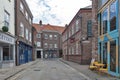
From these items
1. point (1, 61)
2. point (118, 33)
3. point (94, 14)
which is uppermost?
point (94, 14)

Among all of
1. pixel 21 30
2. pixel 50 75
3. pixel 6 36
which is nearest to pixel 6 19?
pixel 6 36

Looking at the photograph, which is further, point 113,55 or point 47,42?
point 47,42

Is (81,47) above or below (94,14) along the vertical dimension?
below

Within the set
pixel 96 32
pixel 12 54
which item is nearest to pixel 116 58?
pixel 96 32

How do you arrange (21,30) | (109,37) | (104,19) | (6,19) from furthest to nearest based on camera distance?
(21,30), (6,19), (104,19), (109,37)

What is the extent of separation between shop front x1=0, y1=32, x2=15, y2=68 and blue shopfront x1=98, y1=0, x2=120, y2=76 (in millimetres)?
8696

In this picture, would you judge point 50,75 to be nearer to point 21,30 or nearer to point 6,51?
point 6,51

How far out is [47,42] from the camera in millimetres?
88062

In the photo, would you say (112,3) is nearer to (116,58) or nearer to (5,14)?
(116,58)

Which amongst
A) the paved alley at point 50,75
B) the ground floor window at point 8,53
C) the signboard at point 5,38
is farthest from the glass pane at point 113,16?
the ground floor window at point 8,53

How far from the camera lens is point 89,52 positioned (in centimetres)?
3269

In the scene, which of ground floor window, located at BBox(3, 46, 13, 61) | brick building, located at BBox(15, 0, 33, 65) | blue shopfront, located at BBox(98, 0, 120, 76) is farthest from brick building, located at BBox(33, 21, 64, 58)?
blue shopfront, located at BBox(98, 0, 120, 76)

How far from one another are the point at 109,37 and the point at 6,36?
10.4 meters

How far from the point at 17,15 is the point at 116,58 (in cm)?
1738
